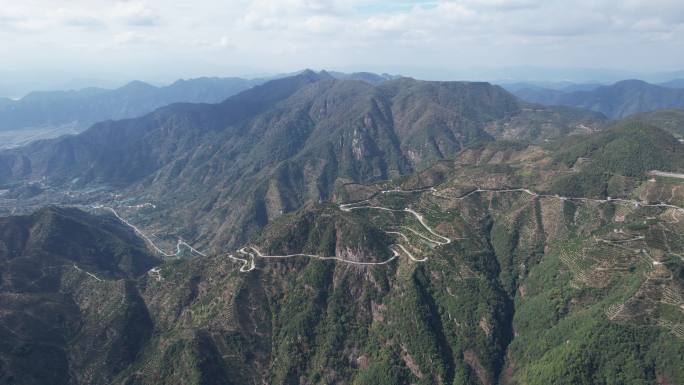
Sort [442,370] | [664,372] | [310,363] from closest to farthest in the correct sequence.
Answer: [664,372] → [442,370] → [310,363]

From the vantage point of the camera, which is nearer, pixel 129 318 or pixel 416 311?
pixel 416 311

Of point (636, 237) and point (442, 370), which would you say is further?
point (636, 237)

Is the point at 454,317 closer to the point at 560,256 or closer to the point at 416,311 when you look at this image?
the point at 416,311

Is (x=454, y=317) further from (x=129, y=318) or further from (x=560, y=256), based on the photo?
(x=129, y=318)

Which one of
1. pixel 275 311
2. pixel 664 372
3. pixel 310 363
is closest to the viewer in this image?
pixel 664 372

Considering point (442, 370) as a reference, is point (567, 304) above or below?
above

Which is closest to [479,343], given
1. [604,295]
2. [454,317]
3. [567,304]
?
[454,317]

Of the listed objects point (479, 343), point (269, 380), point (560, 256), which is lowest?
point (269, 380)

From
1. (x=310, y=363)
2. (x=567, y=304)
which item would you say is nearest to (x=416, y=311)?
(x=310, y=363)

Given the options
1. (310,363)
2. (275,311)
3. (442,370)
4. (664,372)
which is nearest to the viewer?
(664,372)
